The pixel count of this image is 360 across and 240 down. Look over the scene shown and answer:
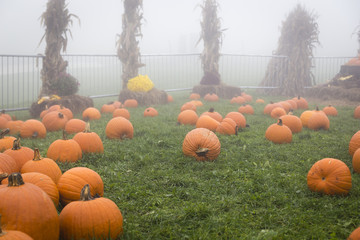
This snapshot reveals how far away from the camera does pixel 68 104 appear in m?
9.01

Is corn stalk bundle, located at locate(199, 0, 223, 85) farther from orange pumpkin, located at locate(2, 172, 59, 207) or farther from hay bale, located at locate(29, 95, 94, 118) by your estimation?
orange pumpkin, located at locate(2, 172, 59, 207)

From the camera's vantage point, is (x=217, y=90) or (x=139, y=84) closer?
(x=139, y=84)

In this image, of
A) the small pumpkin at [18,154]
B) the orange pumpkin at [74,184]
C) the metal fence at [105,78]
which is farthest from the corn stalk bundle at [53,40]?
the orange pumpkin at [74,184]

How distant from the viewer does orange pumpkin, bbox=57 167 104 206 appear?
A: 9.52 feet

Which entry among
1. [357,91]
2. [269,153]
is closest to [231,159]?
[269,153]

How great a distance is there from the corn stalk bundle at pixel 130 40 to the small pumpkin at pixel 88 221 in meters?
10.8

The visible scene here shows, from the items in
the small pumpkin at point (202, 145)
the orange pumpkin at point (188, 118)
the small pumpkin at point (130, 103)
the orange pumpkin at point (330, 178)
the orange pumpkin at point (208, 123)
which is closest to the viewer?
the orange pumpkin at point (330, 178)

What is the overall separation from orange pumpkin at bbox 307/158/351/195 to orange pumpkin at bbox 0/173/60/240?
8.80ft

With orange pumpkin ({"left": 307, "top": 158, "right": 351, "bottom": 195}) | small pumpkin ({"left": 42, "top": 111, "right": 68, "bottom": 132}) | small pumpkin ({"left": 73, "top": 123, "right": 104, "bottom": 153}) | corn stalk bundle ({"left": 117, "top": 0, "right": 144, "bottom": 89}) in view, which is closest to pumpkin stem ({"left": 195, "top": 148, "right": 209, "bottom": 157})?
orange pumpkin ({"left": 307, "top": 158, "right": 351, "bottom": 195})

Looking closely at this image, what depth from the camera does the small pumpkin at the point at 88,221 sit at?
229 centimetres

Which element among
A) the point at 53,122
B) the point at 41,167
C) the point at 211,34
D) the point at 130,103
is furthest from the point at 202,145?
the point at 211,34

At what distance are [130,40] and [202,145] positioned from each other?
377 inches

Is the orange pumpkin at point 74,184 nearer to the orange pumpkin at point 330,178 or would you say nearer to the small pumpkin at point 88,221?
the small pumpkin at point 88,221

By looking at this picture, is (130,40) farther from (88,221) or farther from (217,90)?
(88,221)
